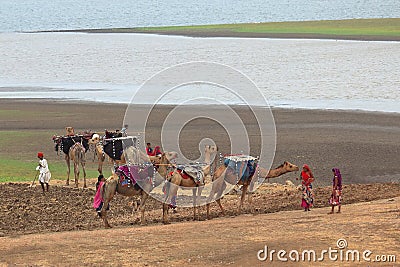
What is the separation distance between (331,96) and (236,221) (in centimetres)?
3146

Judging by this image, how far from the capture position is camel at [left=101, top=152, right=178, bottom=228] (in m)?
20.3

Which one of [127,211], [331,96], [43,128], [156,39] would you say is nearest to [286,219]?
[127,211]

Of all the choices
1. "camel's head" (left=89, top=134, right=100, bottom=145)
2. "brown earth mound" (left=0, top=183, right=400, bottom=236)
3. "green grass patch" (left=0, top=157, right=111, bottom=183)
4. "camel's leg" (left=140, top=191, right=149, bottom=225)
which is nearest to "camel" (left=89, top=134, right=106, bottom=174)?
"camel's head" (left=89, top=134, right=100, bottom=145)

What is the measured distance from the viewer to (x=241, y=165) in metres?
21.5

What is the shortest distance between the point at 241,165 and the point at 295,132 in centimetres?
1682

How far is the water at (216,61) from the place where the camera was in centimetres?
5116

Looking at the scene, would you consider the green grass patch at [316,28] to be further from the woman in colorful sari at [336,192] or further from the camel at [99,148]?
the woman in colorful sari at [336,192]

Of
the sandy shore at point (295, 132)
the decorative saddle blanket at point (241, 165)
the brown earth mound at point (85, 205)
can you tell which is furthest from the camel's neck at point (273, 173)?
the sandy shore at point (295, 132)

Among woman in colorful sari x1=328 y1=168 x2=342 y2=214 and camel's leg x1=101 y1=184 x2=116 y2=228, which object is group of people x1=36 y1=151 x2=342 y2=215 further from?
camel's leg x1=101 y1=184 x2=116 y2=228

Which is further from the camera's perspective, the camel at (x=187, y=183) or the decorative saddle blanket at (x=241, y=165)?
the decorative saddle blanket at (x=241, y=165)

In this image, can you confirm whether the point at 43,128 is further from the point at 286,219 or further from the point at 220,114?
the point at 286,219

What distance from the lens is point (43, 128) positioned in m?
40.0

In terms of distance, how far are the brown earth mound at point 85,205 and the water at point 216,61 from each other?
64.9 feet

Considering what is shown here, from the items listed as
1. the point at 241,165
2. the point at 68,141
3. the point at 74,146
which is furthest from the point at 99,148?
the point at 241,165
